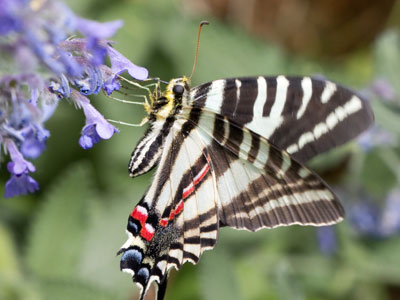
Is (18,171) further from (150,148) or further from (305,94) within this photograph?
(305,94)

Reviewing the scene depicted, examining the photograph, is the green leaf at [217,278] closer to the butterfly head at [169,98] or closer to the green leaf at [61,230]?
the green leaf at [61,230]

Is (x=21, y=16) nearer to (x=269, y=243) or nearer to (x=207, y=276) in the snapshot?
(x=207, y=276)

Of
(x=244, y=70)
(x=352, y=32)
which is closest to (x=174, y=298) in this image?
(x=244, y=70)

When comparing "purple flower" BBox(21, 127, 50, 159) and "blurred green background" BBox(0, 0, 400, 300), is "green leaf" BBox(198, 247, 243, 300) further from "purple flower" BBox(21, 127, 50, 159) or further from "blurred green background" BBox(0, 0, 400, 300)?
"purple flower" BBox(21, 127, 50, 159)

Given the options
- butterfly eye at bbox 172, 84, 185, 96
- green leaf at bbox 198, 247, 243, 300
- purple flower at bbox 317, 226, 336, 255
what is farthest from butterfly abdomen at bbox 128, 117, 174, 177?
purple flower at bbox 317, 226, 336, 255

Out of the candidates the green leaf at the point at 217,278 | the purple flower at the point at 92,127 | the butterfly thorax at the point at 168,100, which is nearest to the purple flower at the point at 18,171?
the purple flower at the point at 92,127
